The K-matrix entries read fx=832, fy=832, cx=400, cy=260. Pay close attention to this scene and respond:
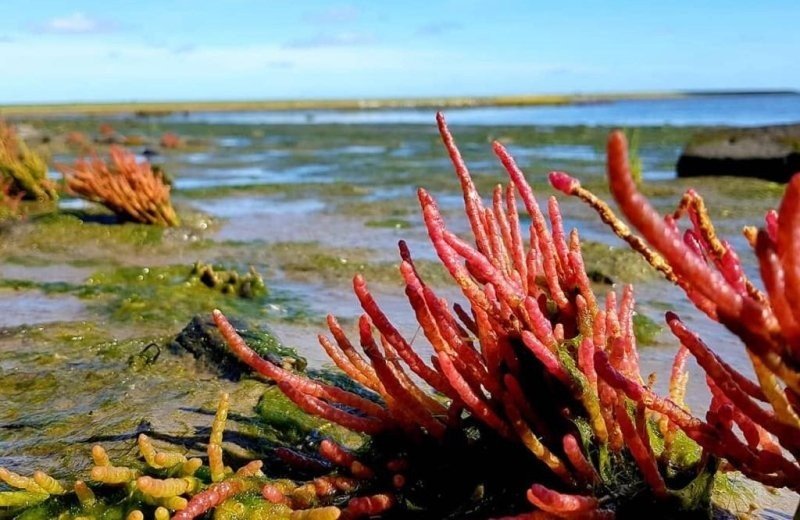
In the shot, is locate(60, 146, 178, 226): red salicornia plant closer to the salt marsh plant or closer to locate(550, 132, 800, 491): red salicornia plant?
the salt marsh plant

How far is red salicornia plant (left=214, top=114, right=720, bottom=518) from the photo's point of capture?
2127mm

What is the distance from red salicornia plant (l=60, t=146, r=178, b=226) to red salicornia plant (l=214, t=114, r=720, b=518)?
24.2 ft

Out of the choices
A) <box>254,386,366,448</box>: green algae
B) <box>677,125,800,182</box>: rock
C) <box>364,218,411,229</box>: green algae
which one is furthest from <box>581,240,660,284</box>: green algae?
<box>677,125,800,182</box>: rock

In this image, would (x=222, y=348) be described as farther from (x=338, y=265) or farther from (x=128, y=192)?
(x=128, y=192)

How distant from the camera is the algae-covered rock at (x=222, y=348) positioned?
13.0 ft

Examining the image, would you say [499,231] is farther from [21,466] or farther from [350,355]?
[21,466]

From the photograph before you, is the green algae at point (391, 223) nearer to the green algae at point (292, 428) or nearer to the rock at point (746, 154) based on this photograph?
the green algae at point (292, 428)

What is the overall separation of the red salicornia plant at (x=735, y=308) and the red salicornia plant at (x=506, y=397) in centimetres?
14

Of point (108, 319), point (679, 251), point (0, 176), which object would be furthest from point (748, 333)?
point (0, 176)

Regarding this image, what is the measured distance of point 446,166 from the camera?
20188mm

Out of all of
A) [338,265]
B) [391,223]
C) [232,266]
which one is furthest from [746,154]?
[232,266]

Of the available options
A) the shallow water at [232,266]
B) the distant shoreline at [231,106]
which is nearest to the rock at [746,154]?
the shallow water at [232,266]

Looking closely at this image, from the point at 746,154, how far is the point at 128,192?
38.7 feet

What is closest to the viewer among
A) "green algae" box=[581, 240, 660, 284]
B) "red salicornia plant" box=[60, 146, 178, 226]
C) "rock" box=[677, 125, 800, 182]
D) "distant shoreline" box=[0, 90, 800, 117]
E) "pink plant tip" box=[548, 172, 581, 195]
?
"pink plant tip" box=[548, 172, 581, 195]
